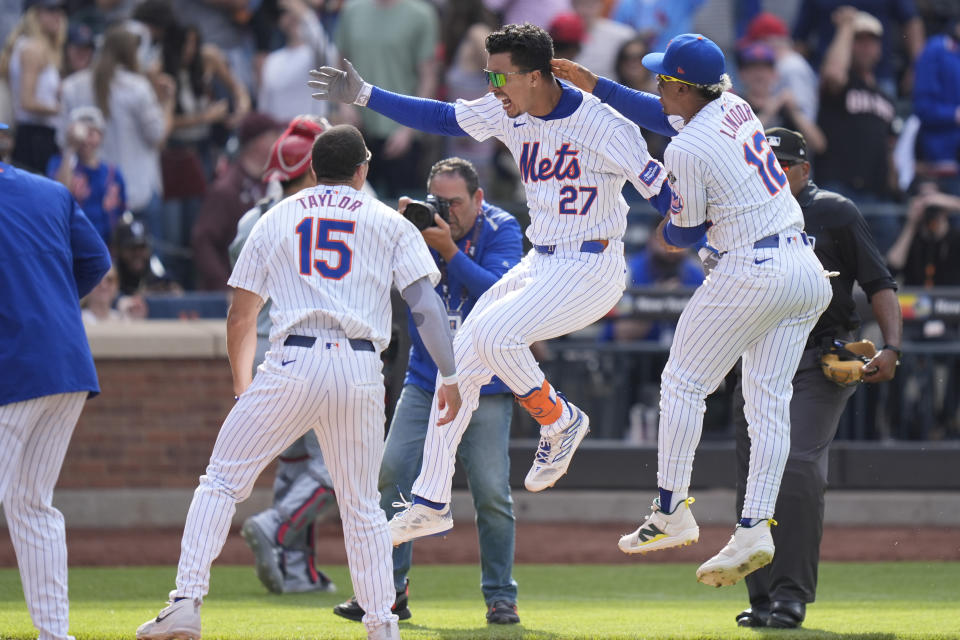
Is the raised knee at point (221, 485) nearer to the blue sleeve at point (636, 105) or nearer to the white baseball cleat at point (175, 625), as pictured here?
the white baseball cleat at point (175, 625)

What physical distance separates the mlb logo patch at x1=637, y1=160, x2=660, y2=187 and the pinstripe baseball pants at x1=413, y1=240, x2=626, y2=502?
13.5 inches

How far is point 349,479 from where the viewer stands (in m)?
5.73

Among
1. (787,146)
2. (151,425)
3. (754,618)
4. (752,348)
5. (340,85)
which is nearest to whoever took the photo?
(752,348)

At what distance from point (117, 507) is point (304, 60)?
419cm

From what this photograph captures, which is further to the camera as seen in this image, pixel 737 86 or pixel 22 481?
pixel 737 86

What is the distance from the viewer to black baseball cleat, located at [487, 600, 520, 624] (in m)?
6.85

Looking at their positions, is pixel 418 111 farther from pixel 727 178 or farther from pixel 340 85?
pixel 727 178

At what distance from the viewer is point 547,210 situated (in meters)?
6.25

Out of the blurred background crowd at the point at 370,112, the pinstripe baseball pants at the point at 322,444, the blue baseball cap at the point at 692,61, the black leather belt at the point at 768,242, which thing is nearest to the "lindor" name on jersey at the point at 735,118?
the blue baseball cap at the point at 692,61

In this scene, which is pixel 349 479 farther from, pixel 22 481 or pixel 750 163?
pixel 750 163

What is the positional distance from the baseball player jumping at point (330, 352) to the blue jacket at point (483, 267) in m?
Answer: 1.13

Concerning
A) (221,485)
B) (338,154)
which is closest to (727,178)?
(338,154)

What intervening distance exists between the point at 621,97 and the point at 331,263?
159 centimetres

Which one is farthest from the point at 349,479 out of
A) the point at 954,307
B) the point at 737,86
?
the point at 737,86
